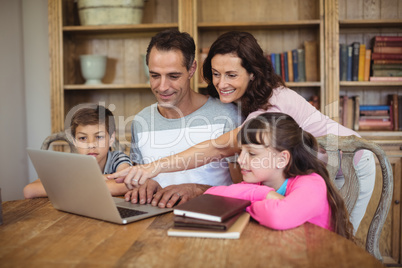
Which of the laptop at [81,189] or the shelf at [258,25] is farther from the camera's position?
the shelf at [258,25]

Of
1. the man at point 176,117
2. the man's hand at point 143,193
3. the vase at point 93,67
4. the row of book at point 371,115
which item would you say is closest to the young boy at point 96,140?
the man at point 176,117

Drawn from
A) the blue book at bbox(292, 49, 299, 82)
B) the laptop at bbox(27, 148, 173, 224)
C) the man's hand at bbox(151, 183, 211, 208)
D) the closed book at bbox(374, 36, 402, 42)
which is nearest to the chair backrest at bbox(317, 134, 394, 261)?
the man's hand at bbox(151, 183, 211, 208)

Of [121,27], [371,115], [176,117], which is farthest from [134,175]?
[371,115]

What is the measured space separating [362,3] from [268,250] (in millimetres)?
2677

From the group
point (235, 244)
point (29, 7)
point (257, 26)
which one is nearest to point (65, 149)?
point (29, 7)

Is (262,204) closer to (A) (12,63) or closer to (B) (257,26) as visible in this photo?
(B) (257,26)

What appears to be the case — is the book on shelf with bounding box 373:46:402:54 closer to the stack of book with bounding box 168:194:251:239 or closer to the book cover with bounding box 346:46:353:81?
the book cover with bounding box 346:46:353:81

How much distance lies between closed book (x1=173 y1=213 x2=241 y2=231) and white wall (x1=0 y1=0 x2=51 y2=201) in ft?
7.81

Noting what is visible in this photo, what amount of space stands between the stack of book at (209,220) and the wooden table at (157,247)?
18 millimetres

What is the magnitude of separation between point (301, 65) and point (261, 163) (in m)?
1.83

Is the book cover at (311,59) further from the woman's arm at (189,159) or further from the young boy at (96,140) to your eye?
the young boy at (96,140)

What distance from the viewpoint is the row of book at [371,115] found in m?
2.93

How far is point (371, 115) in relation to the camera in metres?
2.96

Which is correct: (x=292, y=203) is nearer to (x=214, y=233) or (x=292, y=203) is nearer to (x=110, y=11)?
(x=214, y=233)
